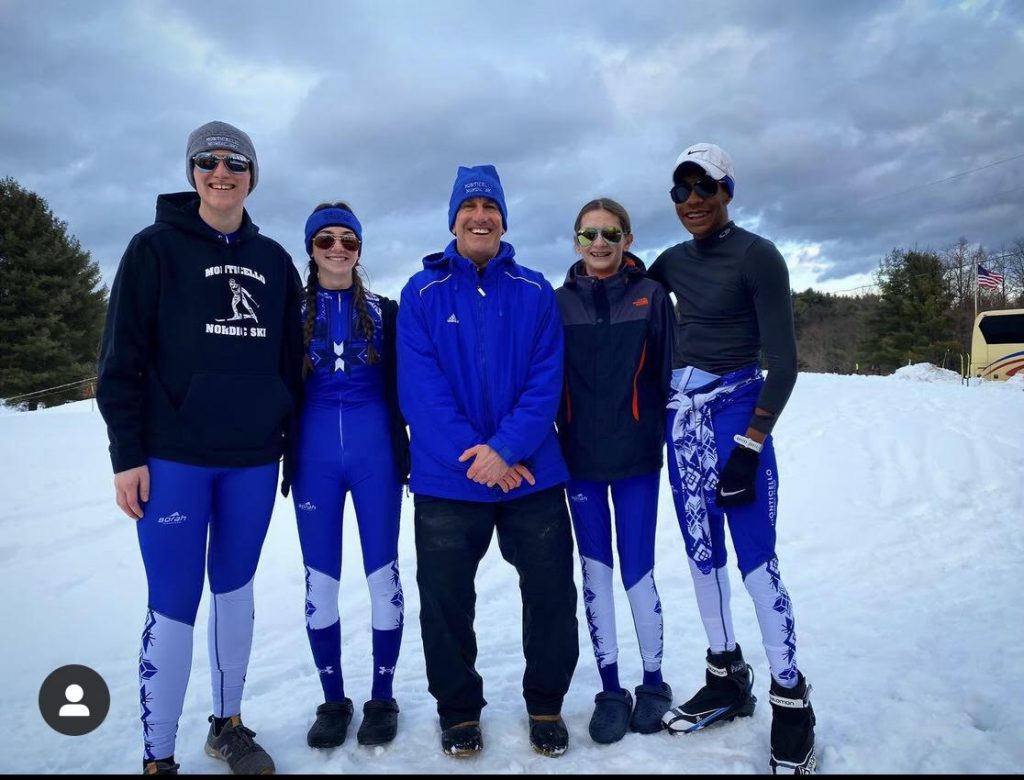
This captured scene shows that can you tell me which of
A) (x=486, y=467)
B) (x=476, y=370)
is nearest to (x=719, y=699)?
(x=486, y=467)

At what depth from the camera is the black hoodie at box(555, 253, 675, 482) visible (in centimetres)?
325

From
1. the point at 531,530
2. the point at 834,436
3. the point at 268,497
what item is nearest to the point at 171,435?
the point at 268,497

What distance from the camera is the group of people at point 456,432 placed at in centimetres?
280

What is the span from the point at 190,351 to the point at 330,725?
181 cm

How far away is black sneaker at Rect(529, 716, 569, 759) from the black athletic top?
160 cm

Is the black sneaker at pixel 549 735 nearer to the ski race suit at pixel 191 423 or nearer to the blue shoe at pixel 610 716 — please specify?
the blue shoe at pixel 610 716

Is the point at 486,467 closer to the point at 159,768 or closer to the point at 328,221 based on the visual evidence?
the point at 328,221

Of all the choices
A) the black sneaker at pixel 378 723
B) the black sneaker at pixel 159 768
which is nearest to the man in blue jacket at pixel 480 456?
the black sneaker at pixel 378 723

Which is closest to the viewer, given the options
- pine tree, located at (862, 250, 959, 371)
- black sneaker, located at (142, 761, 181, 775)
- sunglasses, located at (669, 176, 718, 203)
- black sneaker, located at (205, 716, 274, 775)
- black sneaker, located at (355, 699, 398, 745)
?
black sneaker, located at (142, 761, 181, 775)

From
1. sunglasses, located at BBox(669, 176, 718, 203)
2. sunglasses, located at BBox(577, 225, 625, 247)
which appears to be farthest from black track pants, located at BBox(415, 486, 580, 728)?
sunglasses, located at BBox(669, 176, 718, 203)

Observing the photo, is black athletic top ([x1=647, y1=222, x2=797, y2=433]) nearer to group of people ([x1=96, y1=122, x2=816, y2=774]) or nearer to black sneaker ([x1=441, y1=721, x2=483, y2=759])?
group of people ([x1=96, y1=122, x2=816, y2=774])

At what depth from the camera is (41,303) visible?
25.0 m

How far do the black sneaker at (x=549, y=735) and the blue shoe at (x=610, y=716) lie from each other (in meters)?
0.15

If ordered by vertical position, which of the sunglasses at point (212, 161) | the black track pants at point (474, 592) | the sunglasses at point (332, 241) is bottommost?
the black track pants at point (474, 592)
